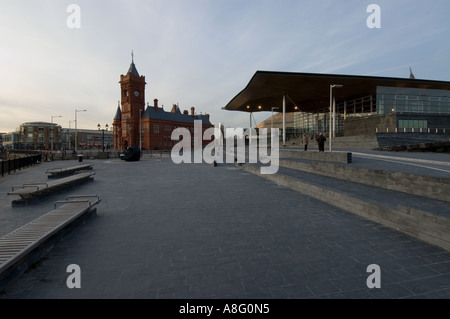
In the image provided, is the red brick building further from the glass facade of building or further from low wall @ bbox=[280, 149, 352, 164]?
the glass facade of building

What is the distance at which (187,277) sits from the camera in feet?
10.5

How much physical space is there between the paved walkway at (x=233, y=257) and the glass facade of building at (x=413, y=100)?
111ft

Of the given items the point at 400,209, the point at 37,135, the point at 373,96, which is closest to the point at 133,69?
the point at 373,96

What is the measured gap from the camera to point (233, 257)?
150 inches

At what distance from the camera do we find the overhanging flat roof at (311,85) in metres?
26.8

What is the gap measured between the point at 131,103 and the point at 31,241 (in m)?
67.6

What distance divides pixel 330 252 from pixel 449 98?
43.1 m

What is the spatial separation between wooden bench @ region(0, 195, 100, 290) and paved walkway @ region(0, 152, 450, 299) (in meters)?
0.16

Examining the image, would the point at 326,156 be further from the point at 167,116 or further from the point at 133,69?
the point at 167,116

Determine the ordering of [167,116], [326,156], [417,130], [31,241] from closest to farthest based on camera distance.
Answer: [31,241]
[326,156]
[417,130]
[167,116]

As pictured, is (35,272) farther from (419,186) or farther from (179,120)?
(179,120)

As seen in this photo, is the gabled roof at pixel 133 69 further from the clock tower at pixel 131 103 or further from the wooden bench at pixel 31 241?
the wooden bench at pixel 31 241

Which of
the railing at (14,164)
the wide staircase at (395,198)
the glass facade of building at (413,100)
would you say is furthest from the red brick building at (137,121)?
the wide staircase at (395,198)
